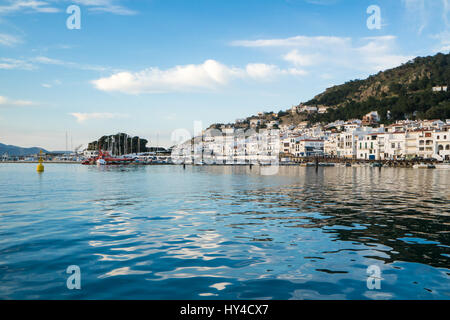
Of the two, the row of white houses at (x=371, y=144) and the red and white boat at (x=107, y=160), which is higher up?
the row of white houses at (x=371, y=144)

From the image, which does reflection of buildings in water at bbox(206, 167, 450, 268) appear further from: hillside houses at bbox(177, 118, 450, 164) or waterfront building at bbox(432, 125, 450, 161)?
waterfront building at bbox(432, 125, 450, 161)

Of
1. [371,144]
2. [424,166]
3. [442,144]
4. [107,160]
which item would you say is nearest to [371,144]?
[371,144]

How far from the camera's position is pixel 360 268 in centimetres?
969

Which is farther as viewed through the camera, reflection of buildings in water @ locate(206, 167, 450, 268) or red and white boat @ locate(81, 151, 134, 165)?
red and white boat @ locate(81, 151, 134, 165)

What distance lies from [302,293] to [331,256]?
3.37 meters

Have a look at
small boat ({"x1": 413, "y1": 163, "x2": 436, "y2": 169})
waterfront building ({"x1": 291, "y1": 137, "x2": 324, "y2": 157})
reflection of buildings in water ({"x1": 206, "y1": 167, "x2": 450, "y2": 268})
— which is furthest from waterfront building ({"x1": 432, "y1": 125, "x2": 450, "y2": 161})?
reflection of buildings in water ({"x1": 206, "y1": 167, "x2": 450, "y2": 268})

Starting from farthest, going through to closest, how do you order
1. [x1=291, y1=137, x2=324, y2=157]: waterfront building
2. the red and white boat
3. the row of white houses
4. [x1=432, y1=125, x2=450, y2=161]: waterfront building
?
[x1=291, y1=137, x2=324, y2=157]: waterfront building → the red and white boat → the row of white houses → [x1=432, y1=125, x2=450, y2=161]: waterfront building

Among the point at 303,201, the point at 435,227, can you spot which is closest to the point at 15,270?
the point at 435,227

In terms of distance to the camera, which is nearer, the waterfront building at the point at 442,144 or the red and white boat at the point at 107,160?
the waterfront building at the point at 442,144
